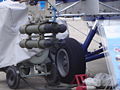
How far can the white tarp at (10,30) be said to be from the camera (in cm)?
766

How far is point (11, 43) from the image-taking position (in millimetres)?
7754

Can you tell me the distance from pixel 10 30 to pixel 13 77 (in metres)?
→ 1.02

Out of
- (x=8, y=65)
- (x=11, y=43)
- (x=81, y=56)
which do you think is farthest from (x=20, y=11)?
(x=81, y=56)

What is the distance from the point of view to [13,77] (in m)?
7.56

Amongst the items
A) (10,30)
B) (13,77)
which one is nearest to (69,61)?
(13,77)

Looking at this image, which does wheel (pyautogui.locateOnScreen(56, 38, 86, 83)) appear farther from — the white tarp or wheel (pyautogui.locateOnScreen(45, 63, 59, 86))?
the white tarp

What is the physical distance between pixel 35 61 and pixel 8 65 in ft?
2.21

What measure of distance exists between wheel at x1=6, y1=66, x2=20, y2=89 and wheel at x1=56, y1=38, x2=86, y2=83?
898 millimetres

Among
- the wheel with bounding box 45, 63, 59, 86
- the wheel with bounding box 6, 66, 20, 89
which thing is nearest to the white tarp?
the wheel with bounding box 6, 66, 20, 89

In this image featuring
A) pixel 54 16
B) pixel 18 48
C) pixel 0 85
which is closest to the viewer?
pixel 54 16

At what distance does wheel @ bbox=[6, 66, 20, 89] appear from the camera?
24.5ft

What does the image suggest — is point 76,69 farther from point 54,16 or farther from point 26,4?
point 26,4

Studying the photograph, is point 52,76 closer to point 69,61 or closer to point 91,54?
point 69,61

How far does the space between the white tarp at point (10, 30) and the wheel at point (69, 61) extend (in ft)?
3.11
